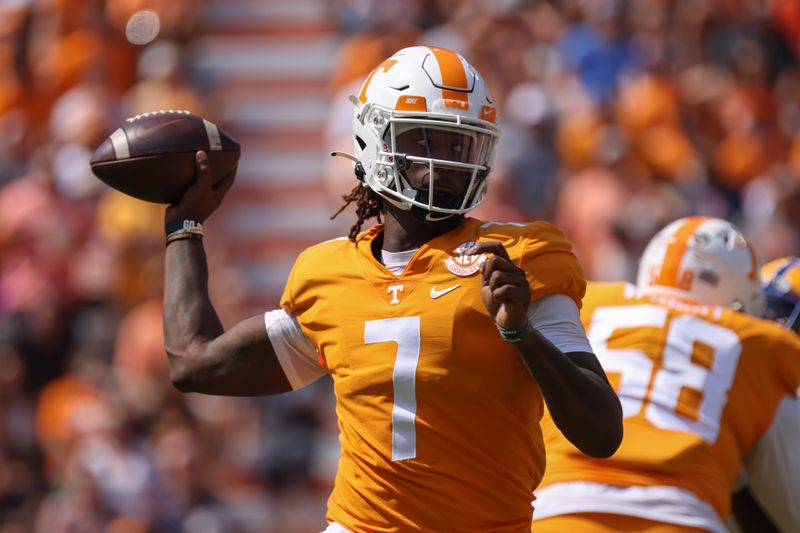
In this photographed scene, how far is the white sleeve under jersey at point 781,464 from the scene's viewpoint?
461cm

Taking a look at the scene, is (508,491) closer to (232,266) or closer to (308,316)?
(308,316)

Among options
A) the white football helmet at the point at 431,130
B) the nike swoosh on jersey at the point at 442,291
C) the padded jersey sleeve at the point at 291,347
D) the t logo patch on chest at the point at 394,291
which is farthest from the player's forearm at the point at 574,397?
the padded jersey sleeve at the point at 291,347

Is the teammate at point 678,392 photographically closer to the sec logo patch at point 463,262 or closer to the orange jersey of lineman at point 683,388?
the orange jersey of lineman at point 683,388

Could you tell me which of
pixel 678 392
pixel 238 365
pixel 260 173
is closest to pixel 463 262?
pixel 238 365

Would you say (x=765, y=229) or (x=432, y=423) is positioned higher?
(x=432, y=423)

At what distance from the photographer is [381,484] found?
11.5ft

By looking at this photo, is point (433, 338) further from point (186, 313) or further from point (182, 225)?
point (182, 225)

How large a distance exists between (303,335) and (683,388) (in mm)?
1478

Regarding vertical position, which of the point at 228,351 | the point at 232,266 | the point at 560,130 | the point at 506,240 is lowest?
the point at 232,266

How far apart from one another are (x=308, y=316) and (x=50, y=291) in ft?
21.2

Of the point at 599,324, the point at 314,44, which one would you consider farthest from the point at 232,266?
the point at 599,324

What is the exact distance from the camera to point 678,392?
457 centimetres

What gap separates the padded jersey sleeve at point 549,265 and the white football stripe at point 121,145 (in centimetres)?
125

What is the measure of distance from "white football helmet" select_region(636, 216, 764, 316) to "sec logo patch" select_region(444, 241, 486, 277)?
163 centimetres
